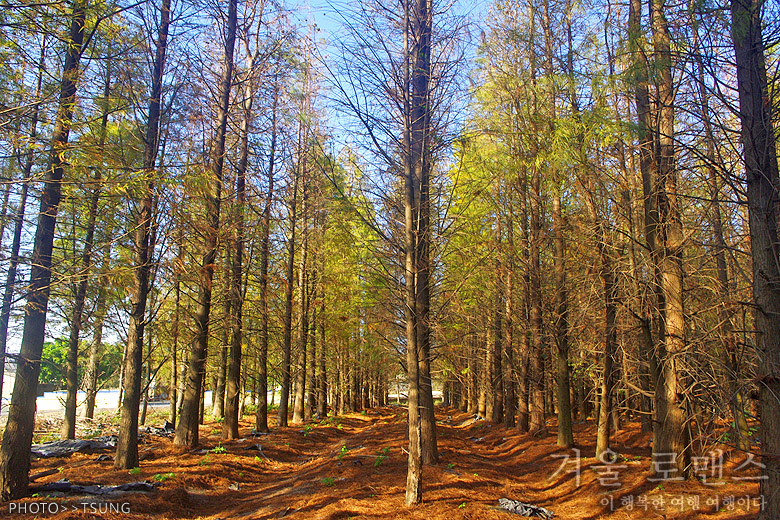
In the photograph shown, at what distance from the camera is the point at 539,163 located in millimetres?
9656

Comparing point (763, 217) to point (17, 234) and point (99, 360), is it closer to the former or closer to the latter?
point (17, 234)

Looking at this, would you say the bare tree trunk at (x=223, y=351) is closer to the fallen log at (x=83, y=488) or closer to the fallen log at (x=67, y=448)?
the fallen log at (x=67, y=448)

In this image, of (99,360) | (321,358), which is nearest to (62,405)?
(99,360)

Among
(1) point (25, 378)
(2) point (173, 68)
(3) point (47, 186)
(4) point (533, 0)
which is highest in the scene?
(4) point (533, 0)

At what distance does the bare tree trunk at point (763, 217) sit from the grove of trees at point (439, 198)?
0.02 metres

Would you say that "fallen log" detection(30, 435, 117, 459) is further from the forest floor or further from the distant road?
the distant road

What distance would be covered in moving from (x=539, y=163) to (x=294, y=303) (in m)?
12.9

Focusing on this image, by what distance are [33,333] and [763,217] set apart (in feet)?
31.9

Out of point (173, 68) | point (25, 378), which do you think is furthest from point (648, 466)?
point (173, 68)

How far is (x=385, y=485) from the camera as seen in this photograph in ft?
25.7

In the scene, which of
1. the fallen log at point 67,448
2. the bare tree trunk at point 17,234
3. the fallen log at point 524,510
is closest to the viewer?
the bare tree trunk at point 17,234

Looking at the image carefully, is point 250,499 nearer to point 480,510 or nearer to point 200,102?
point 480,510

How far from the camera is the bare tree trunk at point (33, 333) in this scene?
6.48 metres

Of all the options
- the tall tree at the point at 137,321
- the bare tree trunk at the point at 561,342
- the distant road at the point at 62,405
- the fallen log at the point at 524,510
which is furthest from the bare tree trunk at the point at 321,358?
the fallen log at the point at 524,510
